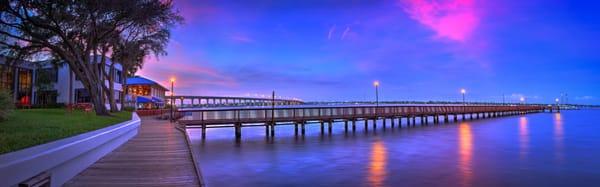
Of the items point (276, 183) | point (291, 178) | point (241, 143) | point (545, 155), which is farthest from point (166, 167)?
point (545, 155)

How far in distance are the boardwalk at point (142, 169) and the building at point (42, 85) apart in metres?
28.2

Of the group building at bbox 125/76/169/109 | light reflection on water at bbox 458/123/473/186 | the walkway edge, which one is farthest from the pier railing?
the walkway edge

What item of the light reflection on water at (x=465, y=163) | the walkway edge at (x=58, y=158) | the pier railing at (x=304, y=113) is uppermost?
the pier railing at (x=304, y=113)

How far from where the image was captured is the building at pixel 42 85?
37.5 meters

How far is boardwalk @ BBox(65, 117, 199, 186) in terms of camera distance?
8.12 m

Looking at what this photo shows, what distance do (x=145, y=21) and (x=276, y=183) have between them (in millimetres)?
12412

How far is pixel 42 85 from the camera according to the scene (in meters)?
39.6

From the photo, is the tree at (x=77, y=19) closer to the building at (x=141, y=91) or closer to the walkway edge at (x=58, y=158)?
the walkway edge at (x=58, y=158)

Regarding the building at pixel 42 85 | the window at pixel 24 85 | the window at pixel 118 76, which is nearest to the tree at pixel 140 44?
the building at pixel 42 85

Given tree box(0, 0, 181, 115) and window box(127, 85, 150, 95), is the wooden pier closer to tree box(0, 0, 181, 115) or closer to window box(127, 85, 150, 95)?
tree box(0, 0, 181, 115)

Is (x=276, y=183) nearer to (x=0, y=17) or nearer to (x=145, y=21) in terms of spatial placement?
(x=145, y=21)

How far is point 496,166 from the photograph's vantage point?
19.0 m

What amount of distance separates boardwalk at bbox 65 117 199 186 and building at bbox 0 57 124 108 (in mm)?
28180

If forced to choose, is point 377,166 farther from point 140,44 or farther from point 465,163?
point 140,44
